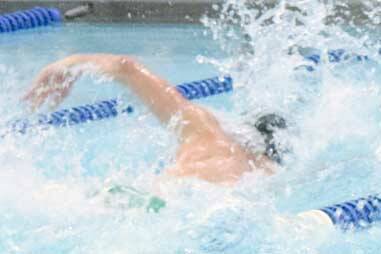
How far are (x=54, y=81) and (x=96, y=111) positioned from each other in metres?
1.04

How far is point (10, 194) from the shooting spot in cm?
325

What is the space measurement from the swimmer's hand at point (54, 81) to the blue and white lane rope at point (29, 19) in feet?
9.45

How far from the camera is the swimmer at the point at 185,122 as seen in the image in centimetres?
310

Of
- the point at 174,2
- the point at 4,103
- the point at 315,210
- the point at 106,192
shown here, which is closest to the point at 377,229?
the point at 315,210

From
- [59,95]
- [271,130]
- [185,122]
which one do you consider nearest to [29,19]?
[59,95]

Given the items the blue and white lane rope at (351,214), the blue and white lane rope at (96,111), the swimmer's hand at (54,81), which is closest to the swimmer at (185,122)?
the swimmer's hand at (54,81)

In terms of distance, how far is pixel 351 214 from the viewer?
3156 mm

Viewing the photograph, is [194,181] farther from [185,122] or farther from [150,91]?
[150,91]

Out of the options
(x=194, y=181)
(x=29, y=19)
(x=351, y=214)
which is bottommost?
(x=29, y=19)

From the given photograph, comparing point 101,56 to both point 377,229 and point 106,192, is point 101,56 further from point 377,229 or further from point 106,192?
point 377,229

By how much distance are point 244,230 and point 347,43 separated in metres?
3.29

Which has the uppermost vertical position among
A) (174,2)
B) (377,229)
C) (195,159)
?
(195,159)

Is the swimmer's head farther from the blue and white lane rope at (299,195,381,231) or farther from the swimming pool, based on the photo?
the blue and white lane rope at (299,195,381,231)

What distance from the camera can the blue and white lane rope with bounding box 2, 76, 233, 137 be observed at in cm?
402
